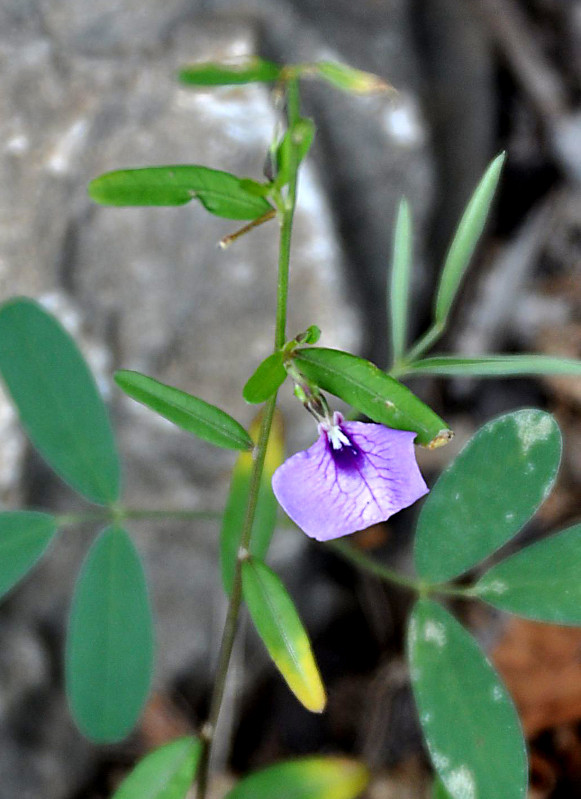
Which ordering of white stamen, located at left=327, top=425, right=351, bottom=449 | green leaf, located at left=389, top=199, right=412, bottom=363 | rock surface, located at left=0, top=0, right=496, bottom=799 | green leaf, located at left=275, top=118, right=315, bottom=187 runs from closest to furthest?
green leaf, located at left=275, top=118, right=315, bottom=187, white stamen, located at left=327, top=425, right=351, bottom=449, green leaf, located at left=389, top=199, right=412, bottom=363, rock surface, located at left=0, top=0, right=496, bottom=799

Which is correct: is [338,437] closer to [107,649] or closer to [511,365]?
[511,365]

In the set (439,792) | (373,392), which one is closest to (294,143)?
(373,392)

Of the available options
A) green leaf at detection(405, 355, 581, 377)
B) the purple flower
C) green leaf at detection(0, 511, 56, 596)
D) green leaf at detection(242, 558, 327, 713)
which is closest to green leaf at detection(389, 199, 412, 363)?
green leaf at detection(405, 355, 581, 377)

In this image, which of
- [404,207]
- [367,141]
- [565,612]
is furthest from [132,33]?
[565,612]

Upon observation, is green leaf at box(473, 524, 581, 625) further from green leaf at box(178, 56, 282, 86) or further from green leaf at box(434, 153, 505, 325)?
green leaf at box(178, 56, 282, 86)

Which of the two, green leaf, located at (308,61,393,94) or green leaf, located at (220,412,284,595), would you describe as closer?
green leaf, located at (308,61,393,94)

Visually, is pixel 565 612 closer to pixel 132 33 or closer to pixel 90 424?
pixel 90 424
